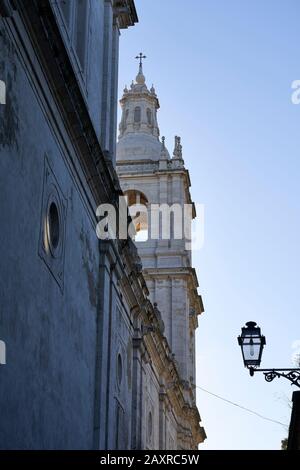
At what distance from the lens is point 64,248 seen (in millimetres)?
17000

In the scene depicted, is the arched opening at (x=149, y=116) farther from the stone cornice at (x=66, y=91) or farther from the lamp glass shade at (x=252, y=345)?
the lamp glass shade at (x=252, y=345)

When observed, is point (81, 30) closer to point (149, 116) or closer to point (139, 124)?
point (139, 124)

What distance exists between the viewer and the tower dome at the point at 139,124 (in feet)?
152

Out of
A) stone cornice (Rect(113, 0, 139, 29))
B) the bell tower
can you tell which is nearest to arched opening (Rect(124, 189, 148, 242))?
the bell tower

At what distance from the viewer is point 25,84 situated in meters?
14.7

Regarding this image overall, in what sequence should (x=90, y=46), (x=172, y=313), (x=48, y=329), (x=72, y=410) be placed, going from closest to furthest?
1. (x=48, y=329)
2. (x=72, y=410)
3. (x=90, y=46)
4. (x=172, y=313)

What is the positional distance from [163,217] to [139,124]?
6.66 metres

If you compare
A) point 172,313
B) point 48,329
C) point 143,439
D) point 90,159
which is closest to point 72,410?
point 48,329

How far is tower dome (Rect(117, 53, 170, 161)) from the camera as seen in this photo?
46438 millimetres

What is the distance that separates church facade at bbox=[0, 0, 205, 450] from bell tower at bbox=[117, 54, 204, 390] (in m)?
13.1

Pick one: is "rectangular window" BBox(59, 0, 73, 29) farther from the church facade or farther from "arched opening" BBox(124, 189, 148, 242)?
"arched opening" BBox(124, 189, 148, 242)

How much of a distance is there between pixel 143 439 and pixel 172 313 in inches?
548

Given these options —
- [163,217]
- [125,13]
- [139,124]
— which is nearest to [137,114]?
[139,124]

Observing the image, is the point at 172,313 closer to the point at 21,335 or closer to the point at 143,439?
the point at 143,439
